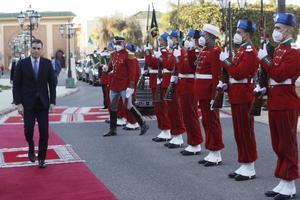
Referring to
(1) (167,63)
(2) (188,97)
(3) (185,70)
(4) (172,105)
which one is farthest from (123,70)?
(2) (188,97)

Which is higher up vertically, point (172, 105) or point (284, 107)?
point (284, 107)

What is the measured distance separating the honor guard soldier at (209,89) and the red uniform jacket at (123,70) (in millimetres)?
3216

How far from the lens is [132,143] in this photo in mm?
10836

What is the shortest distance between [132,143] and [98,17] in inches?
2655

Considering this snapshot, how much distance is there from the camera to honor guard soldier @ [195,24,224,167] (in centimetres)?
836

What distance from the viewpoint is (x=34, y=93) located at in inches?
335

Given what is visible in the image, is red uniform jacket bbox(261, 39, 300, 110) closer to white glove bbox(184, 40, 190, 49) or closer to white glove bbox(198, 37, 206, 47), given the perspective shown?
white glove bbox(198, 37, 206, 47)

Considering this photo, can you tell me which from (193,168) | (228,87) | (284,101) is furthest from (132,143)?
(284,101)

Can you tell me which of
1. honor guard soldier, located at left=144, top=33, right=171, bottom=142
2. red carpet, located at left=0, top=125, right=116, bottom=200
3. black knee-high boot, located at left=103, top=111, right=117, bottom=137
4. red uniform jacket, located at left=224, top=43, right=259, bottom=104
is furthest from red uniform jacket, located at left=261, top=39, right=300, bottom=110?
black knee-high boot, located at left=103, top=111, right=117, bottom=137

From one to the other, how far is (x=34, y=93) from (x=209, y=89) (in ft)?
8.52

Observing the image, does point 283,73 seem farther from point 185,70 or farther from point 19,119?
point 19,119

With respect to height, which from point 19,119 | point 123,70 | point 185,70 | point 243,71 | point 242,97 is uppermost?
point 243,71

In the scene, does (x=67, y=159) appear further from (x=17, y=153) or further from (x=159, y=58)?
(x=159, y=58)

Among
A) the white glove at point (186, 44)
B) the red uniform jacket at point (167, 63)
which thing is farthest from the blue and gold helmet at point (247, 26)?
the red uniform jacket at point (167, 63)
